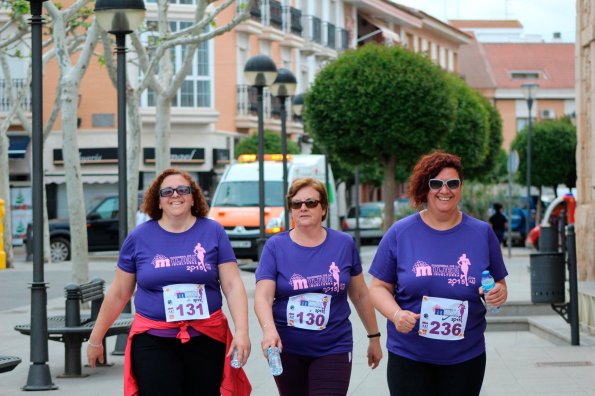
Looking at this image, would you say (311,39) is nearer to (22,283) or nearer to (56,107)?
(56,107)

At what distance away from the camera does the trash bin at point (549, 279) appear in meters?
14.0

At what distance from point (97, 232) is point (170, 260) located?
99.2 ft

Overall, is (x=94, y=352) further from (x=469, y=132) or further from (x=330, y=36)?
(x=330, y=36)

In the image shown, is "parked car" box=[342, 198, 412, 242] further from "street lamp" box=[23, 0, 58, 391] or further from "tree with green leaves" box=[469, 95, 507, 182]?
"street lamp" box=[23, 0, 58, 391]

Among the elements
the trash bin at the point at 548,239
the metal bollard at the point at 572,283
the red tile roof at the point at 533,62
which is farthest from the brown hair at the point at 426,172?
the red tile roof at the point at 533,62

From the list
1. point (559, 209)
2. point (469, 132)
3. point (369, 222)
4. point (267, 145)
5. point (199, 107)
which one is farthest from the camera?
point (267, 145)

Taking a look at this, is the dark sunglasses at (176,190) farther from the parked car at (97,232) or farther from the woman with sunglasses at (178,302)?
the parked car at (97,232)

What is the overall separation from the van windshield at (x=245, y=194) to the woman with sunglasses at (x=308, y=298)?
23902 mm

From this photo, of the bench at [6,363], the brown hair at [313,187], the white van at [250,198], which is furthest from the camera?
the white van at [250,198]

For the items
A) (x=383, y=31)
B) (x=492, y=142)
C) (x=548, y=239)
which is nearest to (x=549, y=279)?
(x=548, y=239)

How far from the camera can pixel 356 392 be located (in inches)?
439

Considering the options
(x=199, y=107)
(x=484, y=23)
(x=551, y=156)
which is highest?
(x=484, y=23)

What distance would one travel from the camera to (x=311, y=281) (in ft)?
23.1

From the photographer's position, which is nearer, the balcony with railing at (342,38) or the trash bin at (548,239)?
the trash bin at (548,239)
